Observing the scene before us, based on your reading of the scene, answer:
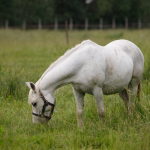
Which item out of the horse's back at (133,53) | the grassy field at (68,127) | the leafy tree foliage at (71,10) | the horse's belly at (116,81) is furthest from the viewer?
the leafy tree foliage at (71,10)

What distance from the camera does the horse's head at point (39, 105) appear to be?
3.43m

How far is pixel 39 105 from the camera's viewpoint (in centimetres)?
347

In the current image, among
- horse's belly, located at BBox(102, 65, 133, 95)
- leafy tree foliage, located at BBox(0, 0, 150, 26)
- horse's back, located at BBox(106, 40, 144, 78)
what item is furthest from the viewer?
leafy tree foliage, located at BBox(0, 0, 150, 26)

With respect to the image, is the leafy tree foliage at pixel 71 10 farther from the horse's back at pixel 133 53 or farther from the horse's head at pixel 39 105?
the horse's head at pixel 39 105

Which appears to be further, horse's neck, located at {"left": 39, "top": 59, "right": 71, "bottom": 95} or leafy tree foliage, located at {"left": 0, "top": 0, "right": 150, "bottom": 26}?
leafy tree foliage, located at {"left": 0, "top": 0, "right": 150, "bottom": 26}

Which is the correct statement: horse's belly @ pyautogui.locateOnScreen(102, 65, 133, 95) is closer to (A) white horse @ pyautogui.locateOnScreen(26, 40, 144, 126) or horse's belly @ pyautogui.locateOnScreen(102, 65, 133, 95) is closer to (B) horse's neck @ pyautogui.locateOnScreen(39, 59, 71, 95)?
(A) white horse @ pyautogui.locateOnScreen(26, 40, 144, 126)

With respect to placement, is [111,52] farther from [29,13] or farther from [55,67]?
[29,13]

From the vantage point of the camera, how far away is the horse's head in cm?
343

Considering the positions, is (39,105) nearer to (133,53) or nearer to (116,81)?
(116,81)

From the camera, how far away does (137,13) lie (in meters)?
43.9

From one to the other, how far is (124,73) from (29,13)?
A: 3467 centimetres

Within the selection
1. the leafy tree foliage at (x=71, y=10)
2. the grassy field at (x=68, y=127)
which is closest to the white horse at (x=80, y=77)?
the grassy field at (x=68, y=127)

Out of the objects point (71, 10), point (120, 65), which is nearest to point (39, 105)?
point (120, 65)

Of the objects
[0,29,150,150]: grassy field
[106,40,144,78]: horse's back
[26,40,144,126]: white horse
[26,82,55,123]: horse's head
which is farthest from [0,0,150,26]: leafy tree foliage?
[26,82,55,123]: horse's head
